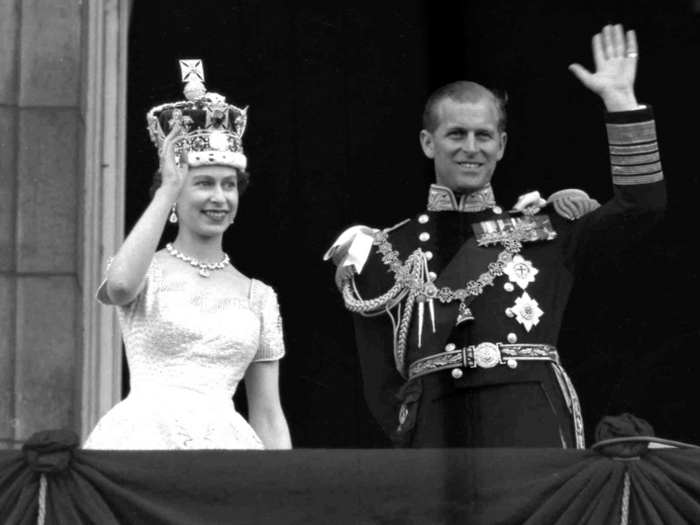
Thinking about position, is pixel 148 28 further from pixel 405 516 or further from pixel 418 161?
pixel 405 516

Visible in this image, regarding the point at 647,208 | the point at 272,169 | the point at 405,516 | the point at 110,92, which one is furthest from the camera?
the point at 272,169

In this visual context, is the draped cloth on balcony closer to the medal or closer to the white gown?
the white gown

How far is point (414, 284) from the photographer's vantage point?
530 cm

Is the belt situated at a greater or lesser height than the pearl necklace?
lesser

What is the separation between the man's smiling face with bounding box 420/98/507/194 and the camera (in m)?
5.29

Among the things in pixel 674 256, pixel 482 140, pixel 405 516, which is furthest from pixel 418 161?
pixel 405 516

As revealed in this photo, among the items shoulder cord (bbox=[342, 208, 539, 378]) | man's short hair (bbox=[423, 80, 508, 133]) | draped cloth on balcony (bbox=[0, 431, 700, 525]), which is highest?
man's short hair (bbox=[423, 80, 508, 133])

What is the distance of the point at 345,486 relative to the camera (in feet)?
13.9

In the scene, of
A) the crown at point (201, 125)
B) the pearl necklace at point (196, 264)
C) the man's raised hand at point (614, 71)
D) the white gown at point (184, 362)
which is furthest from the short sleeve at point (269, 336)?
the man's raised hand at point (614, 71)

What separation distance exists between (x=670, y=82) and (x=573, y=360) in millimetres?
921

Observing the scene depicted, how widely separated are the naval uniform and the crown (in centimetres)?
46

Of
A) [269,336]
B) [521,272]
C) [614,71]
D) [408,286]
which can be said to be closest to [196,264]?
[269,336]

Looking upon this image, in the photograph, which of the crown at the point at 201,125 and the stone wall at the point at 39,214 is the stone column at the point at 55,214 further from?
the crown at the point at 201,125

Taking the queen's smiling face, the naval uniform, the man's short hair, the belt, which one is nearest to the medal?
the naval uniform
